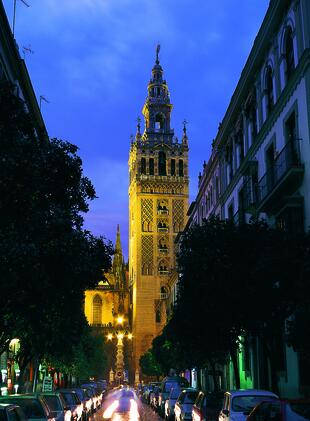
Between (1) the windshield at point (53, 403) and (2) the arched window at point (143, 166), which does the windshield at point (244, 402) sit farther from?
(2) the arched window at point (143, 166)

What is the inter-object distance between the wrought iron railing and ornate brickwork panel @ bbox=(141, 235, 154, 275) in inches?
2899

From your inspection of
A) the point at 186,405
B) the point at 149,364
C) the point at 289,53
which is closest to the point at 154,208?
the point at 149,364

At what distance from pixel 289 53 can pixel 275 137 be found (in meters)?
3.66

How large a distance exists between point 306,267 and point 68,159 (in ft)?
23.6

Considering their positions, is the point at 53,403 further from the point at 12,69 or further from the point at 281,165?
the point at 12,69

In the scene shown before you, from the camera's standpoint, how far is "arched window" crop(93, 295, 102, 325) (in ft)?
368

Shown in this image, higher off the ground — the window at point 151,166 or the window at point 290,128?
the window at point 151,166

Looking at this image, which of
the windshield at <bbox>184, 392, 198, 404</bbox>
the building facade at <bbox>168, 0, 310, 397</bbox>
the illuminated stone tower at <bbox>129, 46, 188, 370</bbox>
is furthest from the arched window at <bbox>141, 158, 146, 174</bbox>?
the windshield at <bbox>184, 392, 198, 404</bbox>

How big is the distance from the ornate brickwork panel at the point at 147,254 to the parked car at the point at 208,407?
3168 inches

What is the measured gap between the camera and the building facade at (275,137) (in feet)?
74.0

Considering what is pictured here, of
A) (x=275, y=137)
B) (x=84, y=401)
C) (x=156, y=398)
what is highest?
(x=275, y=137)

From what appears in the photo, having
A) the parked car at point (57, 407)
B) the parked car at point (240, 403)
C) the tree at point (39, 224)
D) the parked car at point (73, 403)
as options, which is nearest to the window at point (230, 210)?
the parked car at point (73, 403)

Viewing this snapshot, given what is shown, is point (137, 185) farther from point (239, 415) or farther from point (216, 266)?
point (239, 415)

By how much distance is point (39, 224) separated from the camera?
48.1 feet
